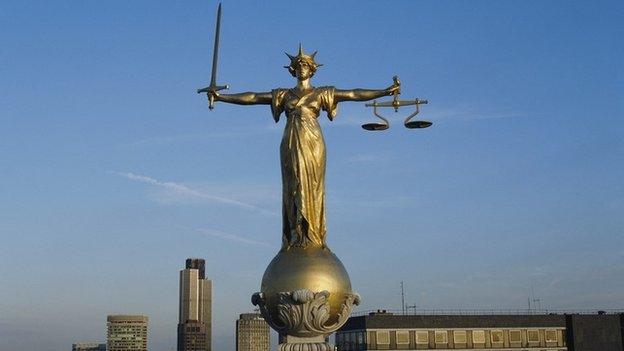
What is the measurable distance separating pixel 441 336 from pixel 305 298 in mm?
61214

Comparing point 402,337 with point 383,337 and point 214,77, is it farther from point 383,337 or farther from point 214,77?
point 214,77

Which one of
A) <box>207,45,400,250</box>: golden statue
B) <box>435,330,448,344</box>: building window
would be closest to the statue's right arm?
<box>207,45,400,250</box>: golden statue

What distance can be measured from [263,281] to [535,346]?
6472 centimetres

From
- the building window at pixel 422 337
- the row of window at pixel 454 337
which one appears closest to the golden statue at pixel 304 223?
the row of window at pixel 454 337

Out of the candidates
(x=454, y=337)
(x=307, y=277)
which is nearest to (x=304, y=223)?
(x=307, y=277)

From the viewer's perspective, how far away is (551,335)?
78.8 metres

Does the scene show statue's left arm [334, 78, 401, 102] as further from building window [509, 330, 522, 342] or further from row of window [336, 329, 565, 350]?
building window [509, 330, 522, 342]

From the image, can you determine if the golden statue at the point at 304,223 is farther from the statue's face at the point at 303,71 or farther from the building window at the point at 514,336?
the building window at the point at 514,336

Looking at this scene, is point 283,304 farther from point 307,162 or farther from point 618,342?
point 618,342

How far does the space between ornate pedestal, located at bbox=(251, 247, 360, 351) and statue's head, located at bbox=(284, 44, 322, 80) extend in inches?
172

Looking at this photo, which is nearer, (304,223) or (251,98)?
(304,223)

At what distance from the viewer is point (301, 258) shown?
720 inches

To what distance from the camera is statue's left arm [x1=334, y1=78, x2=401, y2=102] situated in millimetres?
19766

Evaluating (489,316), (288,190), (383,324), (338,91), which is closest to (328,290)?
(288,190)
